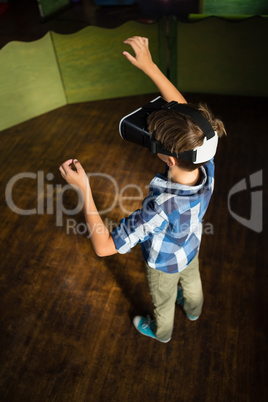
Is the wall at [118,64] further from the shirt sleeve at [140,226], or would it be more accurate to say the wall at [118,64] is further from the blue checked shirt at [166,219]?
the shirt sleeve at [140,226]

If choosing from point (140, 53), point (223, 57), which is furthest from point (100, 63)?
point (140, 53)

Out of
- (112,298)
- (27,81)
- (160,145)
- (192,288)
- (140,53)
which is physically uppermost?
(140,53)

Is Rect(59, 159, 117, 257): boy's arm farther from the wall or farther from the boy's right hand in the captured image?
the wall

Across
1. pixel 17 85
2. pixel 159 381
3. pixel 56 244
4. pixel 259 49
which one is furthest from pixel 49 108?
pixel 159 381

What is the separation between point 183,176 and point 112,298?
1051 mm

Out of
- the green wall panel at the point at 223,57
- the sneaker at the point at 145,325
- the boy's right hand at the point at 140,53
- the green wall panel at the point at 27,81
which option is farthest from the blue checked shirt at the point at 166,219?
the green wall panel at the point at 27,81

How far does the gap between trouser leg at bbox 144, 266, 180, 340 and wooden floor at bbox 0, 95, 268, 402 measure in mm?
130

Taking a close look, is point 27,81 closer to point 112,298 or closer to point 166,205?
point 112,298

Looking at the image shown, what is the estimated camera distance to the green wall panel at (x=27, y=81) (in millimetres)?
2992

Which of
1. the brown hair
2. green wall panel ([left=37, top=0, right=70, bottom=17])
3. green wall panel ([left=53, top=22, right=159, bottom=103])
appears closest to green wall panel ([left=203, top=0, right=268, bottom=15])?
green wall panel ([left=53, top=22, right=159, bottom=103])

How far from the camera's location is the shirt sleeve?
3.57ft

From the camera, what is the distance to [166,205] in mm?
1077

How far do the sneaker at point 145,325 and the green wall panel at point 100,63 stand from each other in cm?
238

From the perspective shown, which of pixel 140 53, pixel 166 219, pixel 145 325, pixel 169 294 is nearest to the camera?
pixel 166 219
